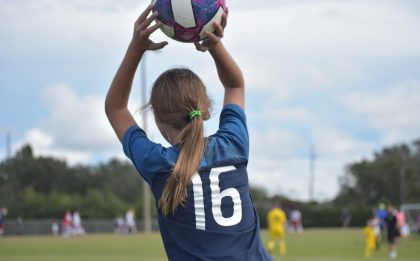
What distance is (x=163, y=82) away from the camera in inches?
113

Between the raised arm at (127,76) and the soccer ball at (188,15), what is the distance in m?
0.23

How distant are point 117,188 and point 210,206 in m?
93.2

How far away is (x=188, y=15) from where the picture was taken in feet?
10.7

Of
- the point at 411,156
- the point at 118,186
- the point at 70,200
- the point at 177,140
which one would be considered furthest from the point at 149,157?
the point at 411,156

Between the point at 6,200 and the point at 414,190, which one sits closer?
the point at 6,200

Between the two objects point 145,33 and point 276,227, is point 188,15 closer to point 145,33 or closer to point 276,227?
point 145,33

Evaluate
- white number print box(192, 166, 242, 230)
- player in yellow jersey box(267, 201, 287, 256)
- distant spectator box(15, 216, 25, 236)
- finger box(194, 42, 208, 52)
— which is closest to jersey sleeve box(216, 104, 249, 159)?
white number print box(192, 166, 242, 230)

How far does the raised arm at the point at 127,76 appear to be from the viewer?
2.88m

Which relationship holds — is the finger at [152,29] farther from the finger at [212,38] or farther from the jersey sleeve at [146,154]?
the jersey sleeve at [146,154]

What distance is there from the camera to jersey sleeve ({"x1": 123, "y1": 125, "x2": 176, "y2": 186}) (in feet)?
9.19

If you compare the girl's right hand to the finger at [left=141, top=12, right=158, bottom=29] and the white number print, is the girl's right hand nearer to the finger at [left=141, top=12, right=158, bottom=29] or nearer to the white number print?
the finger at [left=141, top=12, right=158, bottom=29]

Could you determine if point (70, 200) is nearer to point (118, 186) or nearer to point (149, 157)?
point (118, 186)

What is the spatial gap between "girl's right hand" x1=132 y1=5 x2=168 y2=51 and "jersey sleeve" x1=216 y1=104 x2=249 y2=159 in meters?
0.37

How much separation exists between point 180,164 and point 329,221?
6961cm
